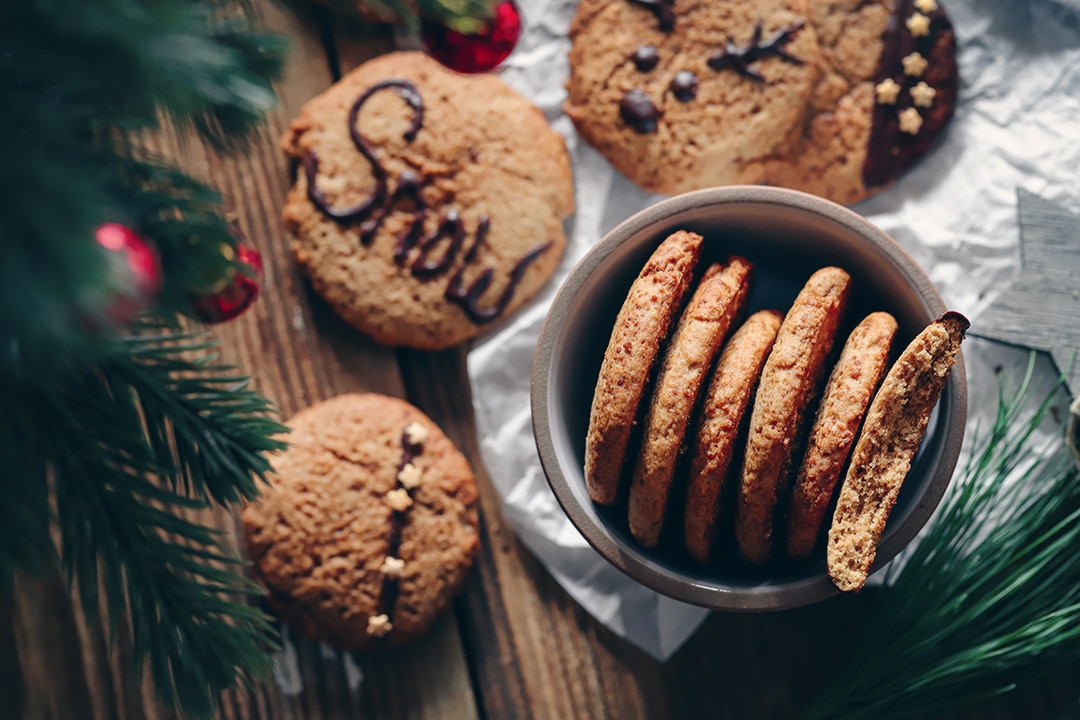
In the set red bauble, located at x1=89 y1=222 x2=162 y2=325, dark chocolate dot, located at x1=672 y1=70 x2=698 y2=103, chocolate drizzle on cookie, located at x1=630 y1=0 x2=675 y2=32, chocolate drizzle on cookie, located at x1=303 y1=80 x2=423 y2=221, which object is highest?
red bauble, located at x1=89 y1=222 x2=162 y2=325

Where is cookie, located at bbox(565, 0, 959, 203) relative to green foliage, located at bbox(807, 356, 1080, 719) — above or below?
above

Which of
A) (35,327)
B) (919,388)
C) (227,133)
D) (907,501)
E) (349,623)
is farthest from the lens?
(349,623)

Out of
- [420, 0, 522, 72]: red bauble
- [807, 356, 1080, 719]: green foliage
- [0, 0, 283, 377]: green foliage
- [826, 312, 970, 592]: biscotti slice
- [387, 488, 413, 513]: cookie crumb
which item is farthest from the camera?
[387, 488, 413, 513]: cookie crumb

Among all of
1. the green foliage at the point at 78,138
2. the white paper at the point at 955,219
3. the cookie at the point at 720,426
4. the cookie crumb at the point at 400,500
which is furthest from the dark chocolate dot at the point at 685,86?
the green foliage at the point at 78,138

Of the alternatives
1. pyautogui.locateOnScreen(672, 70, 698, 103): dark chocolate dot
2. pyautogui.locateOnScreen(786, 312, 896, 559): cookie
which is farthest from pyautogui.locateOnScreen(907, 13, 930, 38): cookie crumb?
pyautogui.locateOnScreen(786, 312, 896, 559): cookie

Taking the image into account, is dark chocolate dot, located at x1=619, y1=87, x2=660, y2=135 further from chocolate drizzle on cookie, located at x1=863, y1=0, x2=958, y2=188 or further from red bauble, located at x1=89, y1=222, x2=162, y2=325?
red bauble, located at x1=89, y1=222, x2=162, y2=325

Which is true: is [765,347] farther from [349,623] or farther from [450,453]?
[349,623]

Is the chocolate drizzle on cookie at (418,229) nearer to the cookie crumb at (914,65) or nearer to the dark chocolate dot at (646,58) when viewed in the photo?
the dark chocolate dot at (646,58)

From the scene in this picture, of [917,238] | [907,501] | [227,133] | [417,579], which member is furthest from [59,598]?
[917,238]
